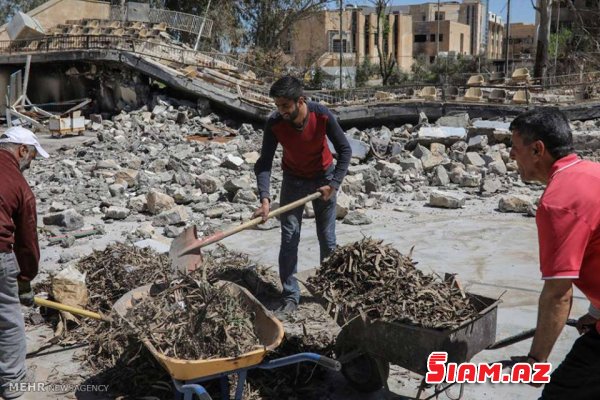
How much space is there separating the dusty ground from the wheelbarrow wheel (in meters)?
0.08

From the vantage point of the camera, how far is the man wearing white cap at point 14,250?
396cm

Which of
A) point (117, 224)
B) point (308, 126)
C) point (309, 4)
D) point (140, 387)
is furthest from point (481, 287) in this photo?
point (309, 4)

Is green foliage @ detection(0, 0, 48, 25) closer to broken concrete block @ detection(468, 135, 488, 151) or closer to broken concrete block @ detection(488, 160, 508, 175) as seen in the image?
broken concrete block @ detection(468, 135, 488, 151)

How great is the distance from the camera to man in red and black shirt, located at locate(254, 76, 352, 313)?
16.4 feet

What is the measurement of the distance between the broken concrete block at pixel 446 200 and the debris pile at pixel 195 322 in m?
6.22

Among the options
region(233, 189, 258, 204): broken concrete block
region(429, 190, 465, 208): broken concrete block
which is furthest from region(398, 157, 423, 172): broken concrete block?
region(233, 189, 258, 204): broken concrete block

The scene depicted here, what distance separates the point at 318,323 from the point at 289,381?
3.52 feet

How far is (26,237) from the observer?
4.12m

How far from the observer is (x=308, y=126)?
16.3ft

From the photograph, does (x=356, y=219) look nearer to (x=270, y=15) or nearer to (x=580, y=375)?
(x=580, y=375)

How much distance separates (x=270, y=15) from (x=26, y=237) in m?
35.0

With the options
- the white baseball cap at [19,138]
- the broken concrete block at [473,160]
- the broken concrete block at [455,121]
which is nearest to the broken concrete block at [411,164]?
the broken concrete block at [473,160]

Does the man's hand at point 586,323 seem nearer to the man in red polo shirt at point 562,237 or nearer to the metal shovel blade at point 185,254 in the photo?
the man in red polo shirt at point 562,237

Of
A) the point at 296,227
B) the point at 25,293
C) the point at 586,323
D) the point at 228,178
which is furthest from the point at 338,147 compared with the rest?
the point at 228,178
